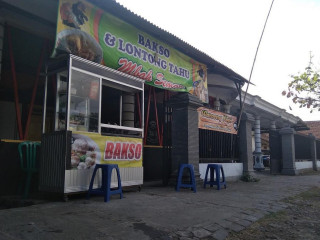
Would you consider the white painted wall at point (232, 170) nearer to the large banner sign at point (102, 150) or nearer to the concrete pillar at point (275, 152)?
the large banner sign at point (102, 150)

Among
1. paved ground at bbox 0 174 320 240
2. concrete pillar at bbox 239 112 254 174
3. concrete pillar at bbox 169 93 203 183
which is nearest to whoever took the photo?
paved ground at bbox 0 174 320 240

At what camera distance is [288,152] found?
15203 millimetres

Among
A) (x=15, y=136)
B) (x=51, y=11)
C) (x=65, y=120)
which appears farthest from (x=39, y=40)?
(x=15, y=136)

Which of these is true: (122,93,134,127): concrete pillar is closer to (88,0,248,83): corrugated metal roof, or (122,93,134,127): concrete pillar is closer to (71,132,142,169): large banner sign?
(71,132,142,169): large banner sign

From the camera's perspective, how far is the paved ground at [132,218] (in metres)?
3.17

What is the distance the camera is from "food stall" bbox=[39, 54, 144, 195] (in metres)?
4.97

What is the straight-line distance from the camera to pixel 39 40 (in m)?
6.75

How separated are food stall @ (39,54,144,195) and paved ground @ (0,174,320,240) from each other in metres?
0.55

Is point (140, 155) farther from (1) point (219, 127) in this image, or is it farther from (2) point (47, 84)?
(1) point (219, 127)

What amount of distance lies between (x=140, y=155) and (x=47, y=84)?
2626 millimetres

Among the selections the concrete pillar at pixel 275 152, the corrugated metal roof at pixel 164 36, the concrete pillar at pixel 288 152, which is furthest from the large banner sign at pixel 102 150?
the concrete pillar at pixel 288 152

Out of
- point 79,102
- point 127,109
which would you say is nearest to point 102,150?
point 79,102

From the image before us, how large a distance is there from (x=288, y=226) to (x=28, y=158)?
4.99 metres

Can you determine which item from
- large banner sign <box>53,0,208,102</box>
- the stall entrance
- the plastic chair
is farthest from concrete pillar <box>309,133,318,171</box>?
the plastic chair
